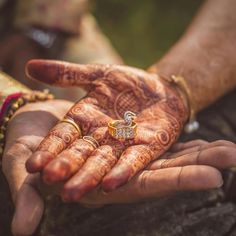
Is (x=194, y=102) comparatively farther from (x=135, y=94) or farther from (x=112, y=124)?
(x=112, y=124)

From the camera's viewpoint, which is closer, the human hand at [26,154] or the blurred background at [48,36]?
the human hand at [26,154]

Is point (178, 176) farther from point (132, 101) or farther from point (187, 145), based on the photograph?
point (132, 101)

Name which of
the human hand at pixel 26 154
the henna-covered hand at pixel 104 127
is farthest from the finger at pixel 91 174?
the human hand at pixel 26 154

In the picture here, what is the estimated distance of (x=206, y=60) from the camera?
202cm

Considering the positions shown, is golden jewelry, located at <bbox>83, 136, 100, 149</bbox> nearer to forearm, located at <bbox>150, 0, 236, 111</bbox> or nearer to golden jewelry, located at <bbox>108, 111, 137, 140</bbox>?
golden jewelry, located at <bbox>108, 111, 137, 140</bbox>

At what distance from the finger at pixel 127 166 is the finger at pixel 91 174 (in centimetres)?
2

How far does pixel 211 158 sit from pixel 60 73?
22.6 inches

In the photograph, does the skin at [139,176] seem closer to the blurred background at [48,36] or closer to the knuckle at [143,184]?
the knuckle at [143,184]

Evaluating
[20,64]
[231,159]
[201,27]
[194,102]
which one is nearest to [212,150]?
[231,159]

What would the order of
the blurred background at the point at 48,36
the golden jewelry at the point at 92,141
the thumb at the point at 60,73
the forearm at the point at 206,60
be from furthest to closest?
1. the blurred background at the point at 48,36
2. the forearm at the point at 206,60
3. the thumb at the point at 60,73
4. the golden jewelry at the point at 92,141

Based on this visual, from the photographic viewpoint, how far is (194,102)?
6.11ft

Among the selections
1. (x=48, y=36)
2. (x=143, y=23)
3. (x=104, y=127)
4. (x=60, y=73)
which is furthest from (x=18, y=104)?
(x=143, y=23)

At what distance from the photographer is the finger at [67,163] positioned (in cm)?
126

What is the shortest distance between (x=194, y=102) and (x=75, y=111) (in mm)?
495
